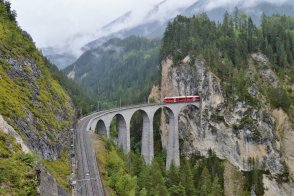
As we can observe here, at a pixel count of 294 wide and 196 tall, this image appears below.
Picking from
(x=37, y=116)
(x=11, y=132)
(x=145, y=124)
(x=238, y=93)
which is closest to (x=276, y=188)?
(x=238, y=93)

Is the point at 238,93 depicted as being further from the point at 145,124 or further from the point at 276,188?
the point at 145,124

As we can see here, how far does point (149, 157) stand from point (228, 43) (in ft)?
167

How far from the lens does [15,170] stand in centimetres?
2778

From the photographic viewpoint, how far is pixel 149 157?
10400 cm

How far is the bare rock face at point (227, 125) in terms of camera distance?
347ft

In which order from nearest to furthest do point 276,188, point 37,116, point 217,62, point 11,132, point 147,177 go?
point 11,132 < point 37,116 < point 147,177 < point 276,188 < point 217,62

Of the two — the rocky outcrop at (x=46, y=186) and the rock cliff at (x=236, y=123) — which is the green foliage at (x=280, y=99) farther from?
the rocky outcrop at (x=46, y=186)

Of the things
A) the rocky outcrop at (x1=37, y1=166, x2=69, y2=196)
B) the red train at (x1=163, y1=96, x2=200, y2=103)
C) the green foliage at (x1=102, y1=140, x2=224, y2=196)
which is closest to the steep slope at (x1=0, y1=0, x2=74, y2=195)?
the rocky outcrop at (x1=37, y1=166, x2=69, y2=196)

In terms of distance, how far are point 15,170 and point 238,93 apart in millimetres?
91068

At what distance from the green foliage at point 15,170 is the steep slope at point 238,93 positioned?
83.0 meters

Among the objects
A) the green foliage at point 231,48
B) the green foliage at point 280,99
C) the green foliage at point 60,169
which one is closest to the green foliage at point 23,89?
the green foliage at point 60,169

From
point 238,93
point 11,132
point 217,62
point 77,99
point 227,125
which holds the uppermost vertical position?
point 217,62

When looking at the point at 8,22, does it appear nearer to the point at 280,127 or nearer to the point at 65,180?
the point at 65,180

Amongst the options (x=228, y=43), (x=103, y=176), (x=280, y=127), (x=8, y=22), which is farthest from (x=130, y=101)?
(x=103, y=176)
